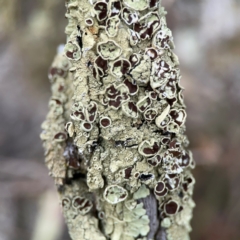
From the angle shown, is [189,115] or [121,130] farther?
[189,115]

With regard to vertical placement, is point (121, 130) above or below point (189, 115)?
below

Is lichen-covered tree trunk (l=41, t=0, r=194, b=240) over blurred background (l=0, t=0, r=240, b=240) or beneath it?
beneath

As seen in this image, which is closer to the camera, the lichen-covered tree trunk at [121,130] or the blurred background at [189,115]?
the lichen-covered tree trunk at [121,130]

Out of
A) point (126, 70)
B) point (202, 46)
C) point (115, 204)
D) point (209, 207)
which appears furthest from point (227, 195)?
point (126, 70)

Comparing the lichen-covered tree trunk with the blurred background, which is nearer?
the lichen-covered tree trunk

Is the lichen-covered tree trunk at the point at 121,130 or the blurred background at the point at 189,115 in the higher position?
the blurred background at the point at 189,115
